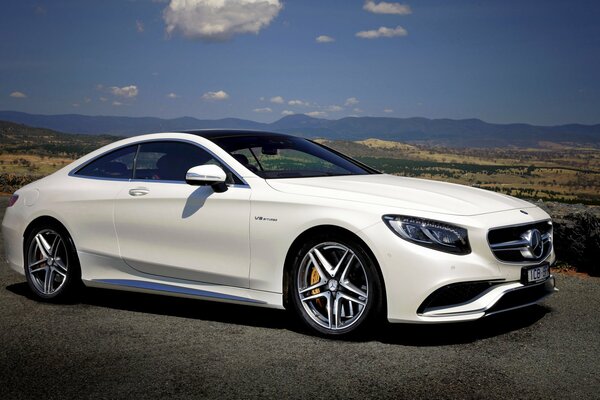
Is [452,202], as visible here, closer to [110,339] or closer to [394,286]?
[394,286]

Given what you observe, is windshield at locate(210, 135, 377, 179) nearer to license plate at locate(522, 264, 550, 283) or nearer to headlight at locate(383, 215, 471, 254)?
headlight at locate(383, 215, 471, 254)

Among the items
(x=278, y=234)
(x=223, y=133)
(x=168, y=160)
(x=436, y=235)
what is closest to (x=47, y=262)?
(x=168, y=160)

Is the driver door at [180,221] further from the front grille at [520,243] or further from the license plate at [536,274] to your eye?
the license plate at [536,274]

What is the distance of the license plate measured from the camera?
4.79 meters

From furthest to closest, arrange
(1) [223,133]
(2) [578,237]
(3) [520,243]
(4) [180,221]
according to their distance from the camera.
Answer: (2) [578,237], (1) [223,133], (4) [180,221], (3) [520,243]

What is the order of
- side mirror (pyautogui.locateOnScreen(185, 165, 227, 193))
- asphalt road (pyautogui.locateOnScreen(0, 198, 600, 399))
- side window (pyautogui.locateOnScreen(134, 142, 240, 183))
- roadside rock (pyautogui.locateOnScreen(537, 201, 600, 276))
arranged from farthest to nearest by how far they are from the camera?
roadside rock (pyautogui.locateOnScreen(537, 201, 600, 276))
side window (pyautogui.locateOnScreen(134, 142, 240, 183))
side mirror (pyautogui.locateOnScreen(185, 165, 227, 193))
asphalt road (pyautogui.locateOnScreen(0, 198, 600, 399))

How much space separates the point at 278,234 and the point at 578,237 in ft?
16.4

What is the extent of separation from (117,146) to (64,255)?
1.16 metres

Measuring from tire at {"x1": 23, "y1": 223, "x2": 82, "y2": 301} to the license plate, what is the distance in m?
4.01

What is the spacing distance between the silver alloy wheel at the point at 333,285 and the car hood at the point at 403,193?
0.41 metres

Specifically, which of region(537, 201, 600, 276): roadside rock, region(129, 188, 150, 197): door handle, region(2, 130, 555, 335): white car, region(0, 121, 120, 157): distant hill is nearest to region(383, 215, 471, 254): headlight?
region(2, 130, 555, 335): white car

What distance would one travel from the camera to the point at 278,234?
5.08 meters

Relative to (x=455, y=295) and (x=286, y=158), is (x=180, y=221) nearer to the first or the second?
(x=286, y=158)

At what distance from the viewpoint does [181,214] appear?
18.3ft
